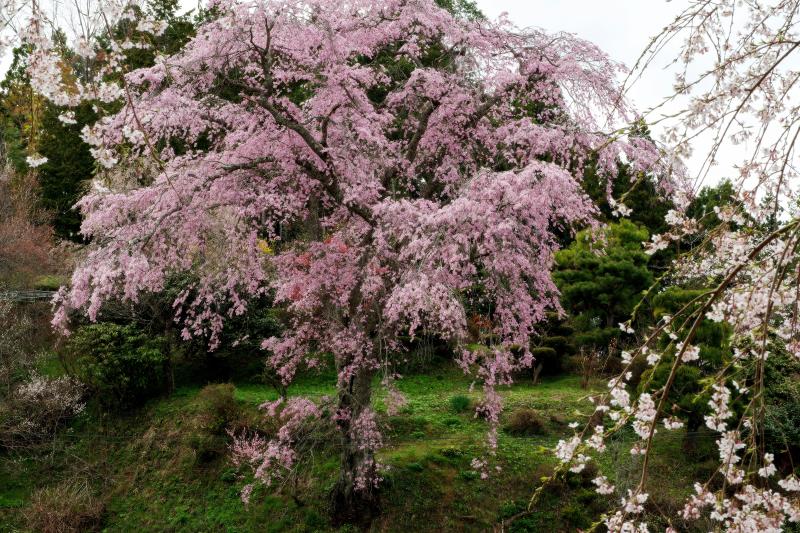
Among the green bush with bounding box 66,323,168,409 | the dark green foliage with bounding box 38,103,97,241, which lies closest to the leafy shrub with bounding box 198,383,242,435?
Result: the green bush with bounding box 66,323,168,409

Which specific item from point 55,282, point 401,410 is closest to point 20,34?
point 401,410

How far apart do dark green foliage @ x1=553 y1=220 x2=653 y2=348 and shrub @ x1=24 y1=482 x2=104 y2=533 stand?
9.46m

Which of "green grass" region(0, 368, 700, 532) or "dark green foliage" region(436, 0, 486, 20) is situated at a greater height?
"dark green foliage" region(436, 0, 486, 20)

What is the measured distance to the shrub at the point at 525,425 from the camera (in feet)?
34.7

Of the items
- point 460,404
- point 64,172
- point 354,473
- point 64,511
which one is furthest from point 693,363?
point 64,172

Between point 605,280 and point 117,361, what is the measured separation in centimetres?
974

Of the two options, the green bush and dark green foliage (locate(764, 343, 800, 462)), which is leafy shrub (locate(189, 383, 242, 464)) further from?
dark green foliage (locate(764, 343, 800, 462))

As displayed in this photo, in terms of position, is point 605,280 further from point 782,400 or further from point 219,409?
point 219,409

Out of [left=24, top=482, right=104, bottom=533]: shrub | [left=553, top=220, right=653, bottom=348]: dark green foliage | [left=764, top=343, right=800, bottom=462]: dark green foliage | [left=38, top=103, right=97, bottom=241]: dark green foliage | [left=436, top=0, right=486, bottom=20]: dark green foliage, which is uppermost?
[left=436, top=0, right=486, bottom=20]: dark green foliage

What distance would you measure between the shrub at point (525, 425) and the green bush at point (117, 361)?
6.54m

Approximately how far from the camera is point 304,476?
9516 millimetres

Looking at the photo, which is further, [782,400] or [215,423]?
[215,423]

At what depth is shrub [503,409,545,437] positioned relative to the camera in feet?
34.7

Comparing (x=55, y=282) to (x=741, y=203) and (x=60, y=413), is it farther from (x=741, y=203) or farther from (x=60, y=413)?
(x=741, y=203)
